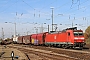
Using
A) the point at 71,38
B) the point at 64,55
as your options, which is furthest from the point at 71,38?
the point at 64,55

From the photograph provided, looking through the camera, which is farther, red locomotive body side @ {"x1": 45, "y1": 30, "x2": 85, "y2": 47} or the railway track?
red locomotive body side @ {"x1": 45, "y1": 30, "x2": 85, "y2": 47}

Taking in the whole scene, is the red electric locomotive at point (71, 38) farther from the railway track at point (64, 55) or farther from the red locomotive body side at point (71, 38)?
the railway track at point (64, 55)

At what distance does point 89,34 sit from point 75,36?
128 ft

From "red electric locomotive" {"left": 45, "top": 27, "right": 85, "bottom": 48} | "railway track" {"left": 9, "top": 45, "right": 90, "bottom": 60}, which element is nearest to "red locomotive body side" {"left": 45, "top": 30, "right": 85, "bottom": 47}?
"red electric locomotive" {"left": 45, "top": 27, "right": 85, "bottom": 48}

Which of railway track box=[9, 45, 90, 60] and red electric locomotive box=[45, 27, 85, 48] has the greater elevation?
red electric locomotive box=[45, 27, 85, 48]

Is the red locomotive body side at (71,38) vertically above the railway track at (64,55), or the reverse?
the red locomotive body side at (71,38)

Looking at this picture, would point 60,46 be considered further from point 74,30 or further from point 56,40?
point 74,30

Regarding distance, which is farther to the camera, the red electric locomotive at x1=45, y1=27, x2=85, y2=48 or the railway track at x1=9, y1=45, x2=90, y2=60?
the red electric locomotive at x1=45, y1=27, x2=85, y2=48

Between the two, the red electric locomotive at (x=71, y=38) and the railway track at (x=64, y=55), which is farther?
the red electric locomotive at (x=71, y=38)

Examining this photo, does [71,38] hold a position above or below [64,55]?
above

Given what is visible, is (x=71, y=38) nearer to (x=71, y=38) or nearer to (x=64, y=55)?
(x=71, y=38)

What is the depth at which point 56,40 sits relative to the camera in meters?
48.9

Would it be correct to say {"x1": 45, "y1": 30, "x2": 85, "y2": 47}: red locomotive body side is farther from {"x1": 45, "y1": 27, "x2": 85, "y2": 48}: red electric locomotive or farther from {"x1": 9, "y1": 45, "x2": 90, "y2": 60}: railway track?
{"x1": 9, "y1": 45, "x2": 90, "y2": 60}: railway track

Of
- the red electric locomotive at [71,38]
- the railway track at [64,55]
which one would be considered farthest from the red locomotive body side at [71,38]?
the railway track at [64,55]
